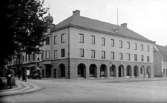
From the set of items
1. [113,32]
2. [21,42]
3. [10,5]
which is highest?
[113,32]

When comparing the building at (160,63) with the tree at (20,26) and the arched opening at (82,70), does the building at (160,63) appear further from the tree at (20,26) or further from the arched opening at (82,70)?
the tree at (20,26)

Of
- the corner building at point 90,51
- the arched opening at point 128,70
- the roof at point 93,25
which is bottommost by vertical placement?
the arched opening at point 128,70

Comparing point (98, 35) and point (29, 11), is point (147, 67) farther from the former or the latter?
point (29, 11)

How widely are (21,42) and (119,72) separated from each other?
37.6 m

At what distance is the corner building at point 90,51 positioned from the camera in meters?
42.1

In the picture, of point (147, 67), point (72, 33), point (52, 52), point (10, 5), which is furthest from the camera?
point (147, 67)

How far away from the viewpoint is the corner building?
4209cm

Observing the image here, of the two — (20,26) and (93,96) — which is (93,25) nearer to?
(20,26)

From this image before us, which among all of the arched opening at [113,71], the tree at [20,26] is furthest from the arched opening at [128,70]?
the tree at [20,26]

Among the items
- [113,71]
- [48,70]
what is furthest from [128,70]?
[48,70]

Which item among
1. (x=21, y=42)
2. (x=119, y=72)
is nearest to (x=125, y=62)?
(x=119, y=72)

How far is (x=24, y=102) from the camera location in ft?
36.7

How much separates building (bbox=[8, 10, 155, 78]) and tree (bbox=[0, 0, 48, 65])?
883 inches

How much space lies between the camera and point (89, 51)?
4434 cm
